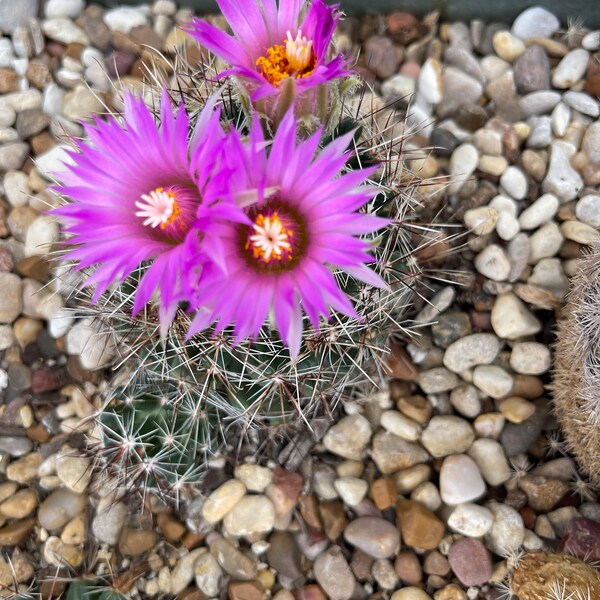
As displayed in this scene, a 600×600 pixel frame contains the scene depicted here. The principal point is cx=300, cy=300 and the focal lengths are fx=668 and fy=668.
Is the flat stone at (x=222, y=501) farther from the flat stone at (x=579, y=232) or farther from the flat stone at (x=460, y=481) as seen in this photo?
the flat stone at (x=579, y=232)

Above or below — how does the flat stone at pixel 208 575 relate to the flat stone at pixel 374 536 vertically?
above

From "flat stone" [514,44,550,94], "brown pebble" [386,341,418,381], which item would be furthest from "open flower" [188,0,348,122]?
"flat stone" [514,44,550,94]

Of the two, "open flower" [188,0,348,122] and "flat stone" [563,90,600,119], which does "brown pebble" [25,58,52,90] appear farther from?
"flat stone" [563,90,600,119]

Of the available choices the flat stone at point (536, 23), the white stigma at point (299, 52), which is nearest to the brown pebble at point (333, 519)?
the white stigma at point (299, 52)

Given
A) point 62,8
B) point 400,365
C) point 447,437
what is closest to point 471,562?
point 447,437

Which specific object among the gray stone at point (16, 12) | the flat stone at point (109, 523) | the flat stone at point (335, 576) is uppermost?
the gray stone at point (16, 12)

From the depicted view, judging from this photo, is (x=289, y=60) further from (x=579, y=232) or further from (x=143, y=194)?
(x=579, y=232)

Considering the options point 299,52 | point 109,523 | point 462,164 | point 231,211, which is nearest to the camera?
point 231,211
